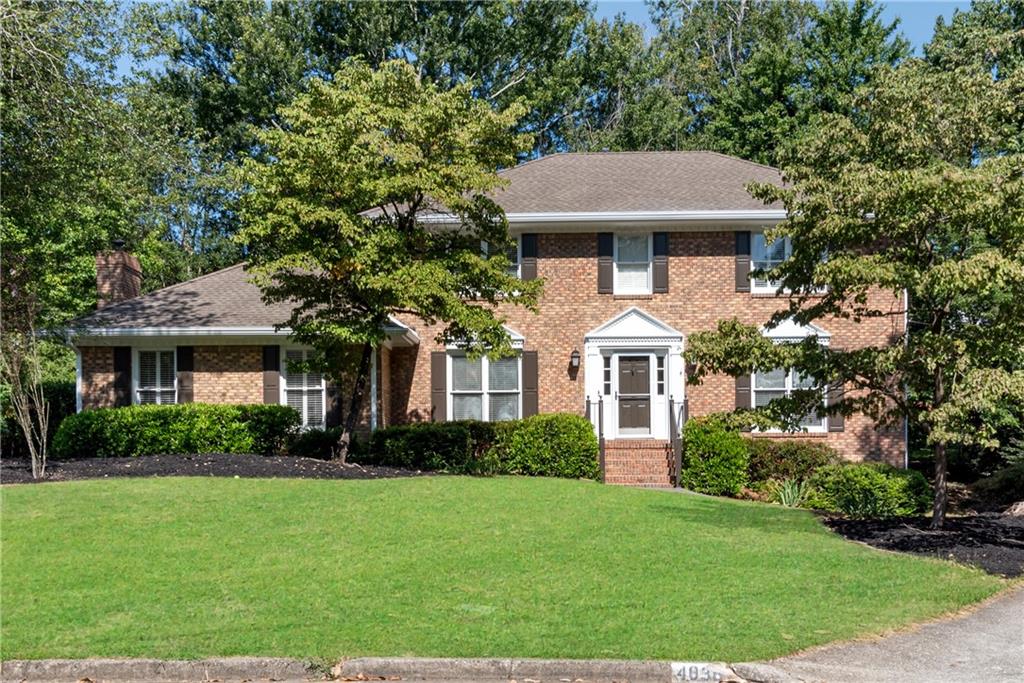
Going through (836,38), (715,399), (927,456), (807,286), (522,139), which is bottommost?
(927,456)

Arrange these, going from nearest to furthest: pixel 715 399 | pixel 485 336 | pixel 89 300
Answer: pixel 485 336 < pixel 715 399 < pixel 89 300

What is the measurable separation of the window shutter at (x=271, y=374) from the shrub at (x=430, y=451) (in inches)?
112

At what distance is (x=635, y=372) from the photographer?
21.2 m

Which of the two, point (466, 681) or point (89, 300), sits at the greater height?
point (89, 300)

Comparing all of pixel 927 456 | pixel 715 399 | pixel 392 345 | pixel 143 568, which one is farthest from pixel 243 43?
pixel 143 568

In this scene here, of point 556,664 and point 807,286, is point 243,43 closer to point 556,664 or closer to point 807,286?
point 807,286

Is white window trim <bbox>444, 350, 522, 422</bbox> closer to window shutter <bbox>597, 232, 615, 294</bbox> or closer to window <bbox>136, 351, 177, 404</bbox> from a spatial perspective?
window shutter <bbox>597, 232, 615, 294</bbox>

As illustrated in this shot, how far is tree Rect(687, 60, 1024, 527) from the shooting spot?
10922 mm

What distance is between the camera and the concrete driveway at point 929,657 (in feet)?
22.6

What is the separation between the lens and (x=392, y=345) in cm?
2173

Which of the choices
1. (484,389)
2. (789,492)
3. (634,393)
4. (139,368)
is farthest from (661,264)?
(139,368)

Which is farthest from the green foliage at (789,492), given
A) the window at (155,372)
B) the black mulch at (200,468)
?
the window at (155,372)

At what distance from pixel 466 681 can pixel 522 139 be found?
12.0 m

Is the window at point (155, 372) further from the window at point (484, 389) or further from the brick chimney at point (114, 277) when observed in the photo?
the window at point (484, 389)
